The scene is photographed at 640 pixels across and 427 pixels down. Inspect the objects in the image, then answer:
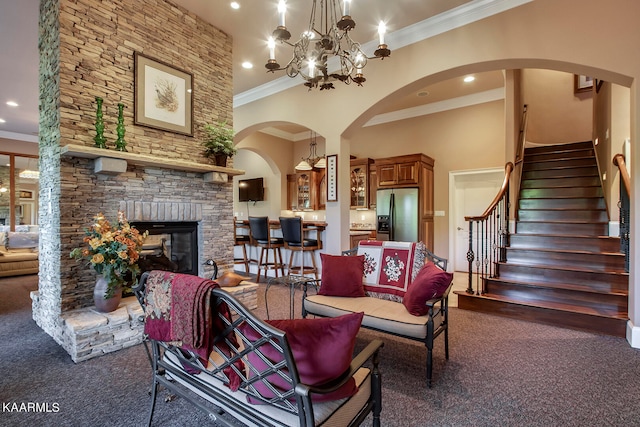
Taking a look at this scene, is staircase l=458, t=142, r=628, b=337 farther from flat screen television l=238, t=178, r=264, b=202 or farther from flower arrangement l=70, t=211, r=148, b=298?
flat screen television l=238, t=178, r=264, b=202

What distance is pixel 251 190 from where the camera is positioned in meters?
8.63

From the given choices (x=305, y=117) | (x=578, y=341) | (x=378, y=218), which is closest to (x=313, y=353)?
(x=578, y=341)

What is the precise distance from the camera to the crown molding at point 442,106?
18.9ft

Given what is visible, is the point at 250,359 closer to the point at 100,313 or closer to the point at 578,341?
the point at 100,313

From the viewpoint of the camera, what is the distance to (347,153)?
4.57 metres

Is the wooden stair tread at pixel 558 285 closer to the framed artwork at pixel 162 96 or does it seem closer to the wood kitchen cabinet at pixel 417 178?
the wood kitchen cabinet at pixel 417 178

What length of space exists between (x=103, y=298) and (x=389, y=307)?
2472 mm

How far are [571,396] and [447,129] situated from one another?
530cm

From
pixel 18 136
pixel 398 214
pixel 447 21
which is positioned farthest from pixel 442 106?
pixel 18 136

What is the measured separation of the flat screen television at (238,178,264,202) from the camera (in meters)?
8.48

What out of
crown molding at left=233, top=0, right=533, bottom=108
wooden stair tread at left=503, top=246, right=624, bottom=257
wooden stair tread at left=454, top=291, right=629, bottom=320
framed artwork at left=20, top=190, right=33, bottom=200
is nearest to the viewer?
wooden stair tread at left=454, top=291, right=629, bottom=320

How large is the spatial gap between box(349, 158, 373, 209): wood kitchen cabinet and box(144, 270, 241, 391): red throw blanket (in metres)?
5.71

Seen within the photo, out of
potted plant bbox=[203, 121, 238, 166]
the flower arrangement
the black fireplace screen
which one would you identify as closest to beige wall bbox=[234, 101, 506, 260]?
potted plant bbox=[203, 121, 238, 166]

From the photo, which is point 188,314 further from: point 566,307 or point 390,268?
point 566,307
